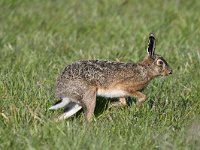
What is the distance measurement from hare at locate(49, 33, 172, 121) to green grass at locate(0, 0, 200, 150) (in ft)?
0.54

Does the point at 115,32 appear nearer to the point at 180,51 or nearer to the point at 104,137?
the point at 180,51

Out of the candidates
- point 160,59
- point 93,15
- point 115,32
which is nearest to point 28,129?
point 160,59

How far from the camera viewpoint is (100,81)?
7266 mm

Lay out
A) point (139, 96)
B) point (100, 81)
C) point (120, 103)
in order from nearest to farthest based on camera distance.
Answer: point (100, 81)
point (139, 96)
point (120, 103)

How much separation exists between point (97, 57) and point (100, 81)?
2379 mm

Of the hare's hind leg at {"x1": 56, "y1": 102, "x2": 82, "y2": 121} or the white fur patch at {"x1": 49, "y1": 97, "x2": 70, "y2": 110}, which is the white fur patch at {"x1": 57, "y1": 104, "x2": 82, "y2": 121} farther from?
the white fur patch at {"x1": 49, "y1": 97, "x2": 70, "y2": 110}

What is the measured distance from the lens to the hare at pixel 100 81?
7.09m

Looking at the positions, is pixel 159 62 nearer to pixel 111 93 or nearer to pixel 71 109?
pixel 111 93

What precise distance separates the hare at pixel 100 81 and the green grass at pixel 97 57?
0.16 m

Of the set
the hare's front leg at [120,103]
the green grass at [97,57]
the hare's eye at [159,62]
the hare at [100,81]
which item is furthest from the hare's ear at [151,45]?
the hare's front leg at [120,103]

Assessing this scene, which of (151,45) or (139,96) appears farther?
(151,45)

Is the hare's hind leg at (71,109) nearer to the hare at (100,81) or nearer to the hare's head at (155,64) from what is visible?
the hare at (100,81)

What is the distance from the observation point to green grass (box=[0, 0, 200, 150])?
6188mm

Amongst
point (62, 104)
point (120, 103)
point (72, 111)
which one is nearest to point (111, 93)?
point (120, 103)
